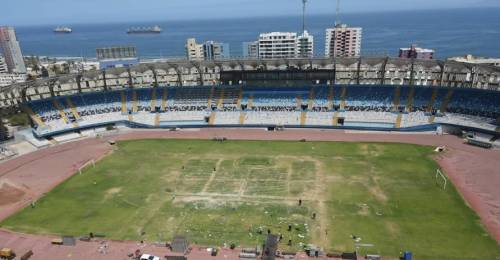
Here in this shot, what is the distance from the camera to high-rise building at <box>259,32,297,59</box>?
5536 inches

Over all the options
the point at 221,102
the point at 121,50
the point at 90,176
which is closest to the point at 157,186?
the point at 90,176

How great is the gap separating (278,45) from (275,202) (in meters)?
109

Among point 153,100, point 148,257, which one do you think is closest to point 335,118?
point 153,100

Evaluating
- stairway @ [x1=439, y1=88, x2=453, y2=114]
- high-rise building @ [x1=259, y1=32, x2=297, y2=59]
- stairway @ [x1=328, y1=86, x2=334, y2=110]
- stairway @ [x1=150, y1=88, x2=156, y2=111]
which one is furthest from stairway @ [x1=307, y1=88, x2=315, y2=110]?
high-rise building @ [x1=259, y1=32, x2=297, y2=59]

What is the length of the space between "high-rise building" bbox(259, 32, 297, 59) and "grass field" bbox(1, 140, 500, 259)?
88.4m

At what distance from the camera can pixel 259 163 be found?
55500 mm

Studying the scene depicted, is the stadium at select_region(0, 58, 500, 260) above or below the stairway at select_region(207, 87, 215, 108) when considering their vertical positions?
below

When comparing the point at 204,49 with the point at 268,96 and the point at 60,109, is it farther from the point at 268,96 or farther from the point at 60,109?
the point at 60,109

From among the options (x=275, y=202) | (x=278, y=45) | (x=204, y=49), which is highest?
(x=278, y=45)

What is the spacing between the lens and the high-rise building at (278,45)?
141 meters

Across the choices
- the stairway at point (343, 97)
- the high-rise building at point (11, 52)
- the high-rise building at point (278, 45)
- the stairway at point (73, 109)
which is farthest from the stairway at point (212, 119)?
the high-rise building at point (11, 52)

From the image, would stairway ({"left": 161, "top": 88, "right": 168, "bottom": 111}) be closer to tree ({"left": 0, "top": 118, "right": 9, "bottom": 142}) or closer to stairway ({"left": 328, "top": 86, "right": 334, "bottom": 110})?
tree ({"left": 0, "top": 118, "right": 9, "bottom": 142})

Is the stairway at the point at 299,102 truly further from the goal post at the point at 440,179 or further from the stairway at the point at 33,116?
the stairway at the point at 33,116

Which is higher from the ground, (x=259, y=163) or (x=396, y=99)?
(x=396, y=99)
